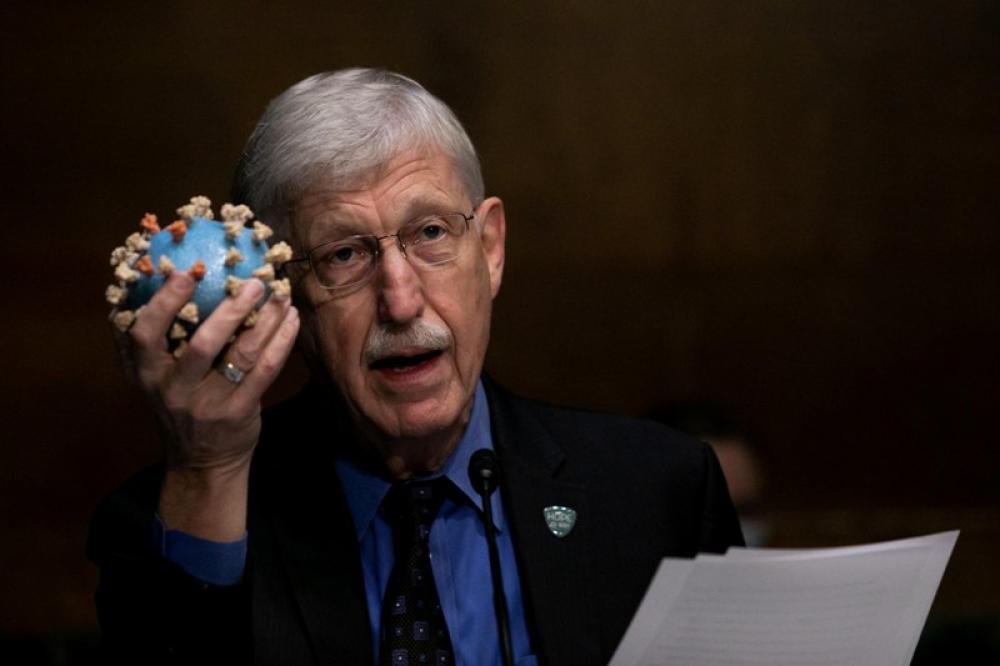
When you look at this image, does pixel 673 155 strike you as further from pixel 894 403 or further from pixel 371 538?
pixel 371 538

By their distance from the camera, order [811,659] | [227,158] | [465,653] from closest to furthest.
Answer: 1. [811,659]
2. [465,653]
3. [227,158]

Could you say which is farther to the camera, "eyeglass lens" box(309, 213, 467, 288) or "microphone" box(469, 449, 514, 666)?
"eyeglass lens" box(309, 213, 467, 288)

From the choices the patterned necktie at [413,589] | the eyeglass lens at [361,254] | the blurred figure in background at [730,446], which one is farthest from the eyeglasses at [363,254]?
the blurred figure in background at [730,446]

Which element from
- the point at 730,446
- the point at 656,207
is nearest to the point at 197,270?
the point at 730,446

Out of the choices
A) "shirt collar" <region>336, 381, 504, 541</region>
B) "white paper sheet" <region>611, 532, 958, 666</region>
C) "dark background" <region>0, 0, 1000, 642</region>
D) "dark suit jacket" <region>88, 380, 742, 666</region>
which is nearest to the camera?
"white paper sheet" <region>611, 532, 958, 666</region>

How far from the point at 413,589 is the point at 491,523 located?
248 millimetres

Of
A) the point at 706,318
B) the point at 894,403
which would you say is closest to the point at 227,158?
the point at 706,318

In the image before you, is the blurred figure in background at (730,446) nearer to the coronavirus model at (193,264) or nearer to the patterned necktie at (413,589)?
the patterned necktie at (413,589)

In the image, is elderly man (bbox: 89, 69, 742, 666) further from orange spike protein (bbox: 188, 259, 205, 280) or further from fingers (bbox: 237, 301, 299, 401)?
orange spike protein (bbox: 188, 259, 205, 280)

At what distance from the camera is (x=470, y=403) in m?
2.55

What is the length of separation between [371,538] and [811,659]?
2.50ft

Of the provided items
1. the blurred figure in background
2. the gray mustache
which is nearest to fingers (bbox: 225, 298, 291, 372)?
the gray mustache

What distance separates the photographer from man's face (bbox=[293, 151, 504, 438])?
2.36 meters

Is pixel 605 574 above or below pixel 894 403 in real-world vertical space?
above
